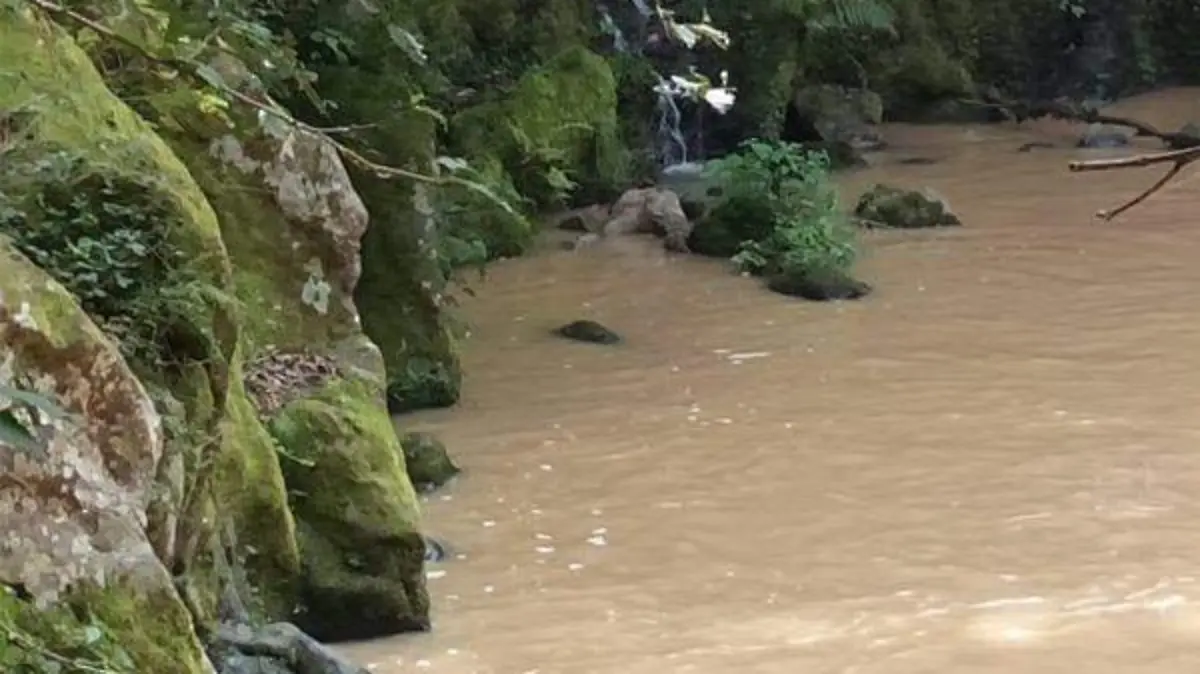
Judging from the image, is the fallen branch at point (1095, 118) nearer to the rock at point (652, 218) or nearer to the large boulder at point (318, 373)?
the large boulder at point (318, 373)

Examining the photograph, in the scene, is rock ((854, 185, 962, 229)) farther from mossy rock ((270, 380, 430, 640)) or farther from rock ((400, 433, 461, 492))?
mossy rock ((270, 380, 430, 640))

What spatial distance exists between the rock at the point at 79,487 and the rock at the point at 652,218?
953cm

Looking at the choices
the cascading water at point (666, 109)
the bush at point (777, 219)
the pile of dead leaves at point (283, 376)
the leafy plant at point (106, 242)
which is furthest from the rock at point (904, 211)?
the leafy plant at point (106, 242)

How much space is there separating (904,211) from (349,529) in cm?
849

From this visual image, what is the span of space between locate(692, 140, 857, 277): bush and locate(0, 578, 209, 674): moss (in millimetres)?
8176

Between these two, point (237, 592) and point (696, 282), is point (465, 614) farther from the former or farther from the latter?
point (696, 282)

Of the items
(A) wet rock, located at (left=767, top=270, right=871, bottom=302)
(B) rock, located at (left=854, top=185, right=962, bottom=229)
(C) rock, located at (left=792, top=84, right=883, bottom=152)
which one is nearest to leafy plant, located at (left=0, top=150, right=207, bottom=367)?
(A) wet rock, located at (left=767, top=270, right=871, bottom=302)

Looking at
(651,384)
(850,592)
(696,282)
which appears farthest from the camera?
(696,282)

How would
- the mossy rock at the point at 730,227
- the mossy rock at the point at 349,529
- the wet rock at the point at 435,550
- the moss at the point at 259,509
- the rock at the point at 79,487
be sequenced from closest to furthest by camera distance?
the rock at the point at 79,487 → the moss at the point at 259,509 → the mossy rock at the point at 349,529 → the wet rock at the point at 435,550 → the mossy rock at the point at 730,227

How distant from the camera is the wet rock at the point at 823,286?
11133 mm

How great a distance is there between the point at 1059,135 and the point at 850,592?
1199 cm

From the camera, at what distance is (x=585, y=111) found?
1357 centimetres

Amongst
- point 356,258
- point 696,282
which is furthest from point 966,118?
point 356,258

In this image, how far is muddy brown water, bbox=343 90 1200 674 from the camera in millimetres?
5809
